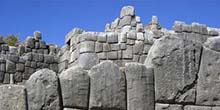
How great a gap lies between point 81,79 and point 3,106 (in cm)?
86

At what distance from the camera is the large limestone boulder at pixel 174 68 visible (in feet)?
14.9

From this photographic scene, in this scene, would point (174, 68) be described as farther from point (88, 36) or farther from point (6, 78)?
point (6, 78)

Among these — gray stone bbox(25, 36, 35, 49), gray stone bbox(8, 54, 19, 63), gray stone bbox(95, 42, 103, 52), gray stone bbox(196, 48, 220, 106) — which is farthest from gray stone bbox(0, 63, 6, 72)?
gray stone bbox(196, 48, 220, 106)

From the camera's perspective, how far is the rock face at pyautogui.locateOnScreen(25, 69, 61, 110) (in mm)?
3900

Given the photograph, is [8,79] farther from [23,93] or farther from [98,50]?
[23,93]

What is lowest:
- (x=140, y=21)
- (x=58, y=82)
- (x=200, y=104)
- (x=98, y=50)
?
(x=200, y=104)

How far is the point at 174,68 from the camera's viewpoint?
4598 millimetres

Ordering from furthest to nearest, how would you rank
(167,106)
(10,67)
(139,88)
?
(10,67), (167,106), (139,88)

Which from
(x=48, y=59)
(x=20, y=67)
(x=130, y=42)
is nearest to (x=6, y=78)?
(x=20, y=67)

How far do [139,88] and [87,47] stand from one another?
6693mm

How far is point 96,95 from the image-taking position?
4.19 m

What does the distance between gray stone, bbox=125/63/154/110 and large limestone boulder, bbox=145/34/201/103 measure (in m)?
0.12

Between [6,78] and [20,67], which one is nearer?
[6,78]

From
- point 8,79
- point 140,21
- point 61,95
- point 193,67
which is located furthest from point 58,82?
point 8,79
